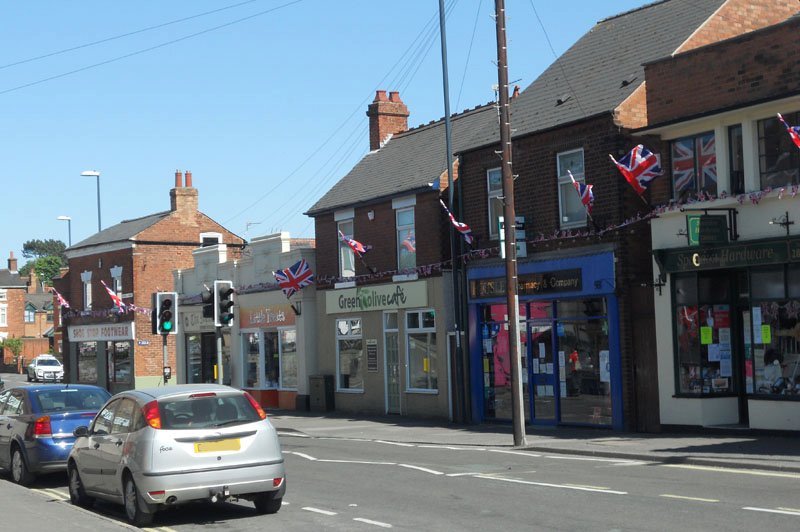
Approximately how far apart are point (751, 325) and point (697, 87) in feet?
15.7

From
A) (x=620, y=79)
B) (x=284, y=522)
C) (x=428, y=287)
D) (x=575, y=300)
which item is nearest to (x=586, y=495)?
(x=284, y=522)

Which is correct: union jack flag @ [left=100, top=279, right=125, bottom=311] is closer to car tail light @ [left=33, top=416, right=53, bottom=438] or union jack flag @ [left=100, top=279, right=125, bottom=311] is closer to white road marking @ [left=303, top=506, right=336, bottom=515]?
car tail light @ [left=33, top=416, right=53, bottom=438]

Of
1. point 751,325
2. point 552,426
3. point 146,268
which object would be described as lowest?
point 552,426

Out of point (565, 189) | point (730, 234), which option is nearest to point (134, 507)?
point (730, 234)

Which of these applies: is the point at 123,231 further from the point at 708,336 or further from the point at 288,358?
the point at 708,336

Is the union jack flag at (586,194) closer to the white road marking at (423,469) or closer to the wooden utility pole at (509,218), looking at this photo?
the wooden utility pole at (509,218)

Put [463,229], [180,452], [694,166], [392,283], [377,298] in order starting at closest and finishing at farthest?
[180,452] < [694,166] < [463,229] < [392,283] < [377,298]

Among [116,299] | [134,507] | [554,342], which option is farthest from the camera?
[116,299]

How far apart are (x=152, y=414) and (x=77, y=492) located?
9.56 ft

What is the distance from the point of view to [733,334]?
69.2ft

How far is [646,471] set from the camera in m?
15.8

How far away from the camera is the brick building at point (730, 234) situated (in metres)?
19.3

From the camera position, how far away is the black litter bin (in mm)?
33406

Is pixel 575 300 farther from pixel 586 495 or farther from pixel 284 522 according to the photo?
pixel 284 522
